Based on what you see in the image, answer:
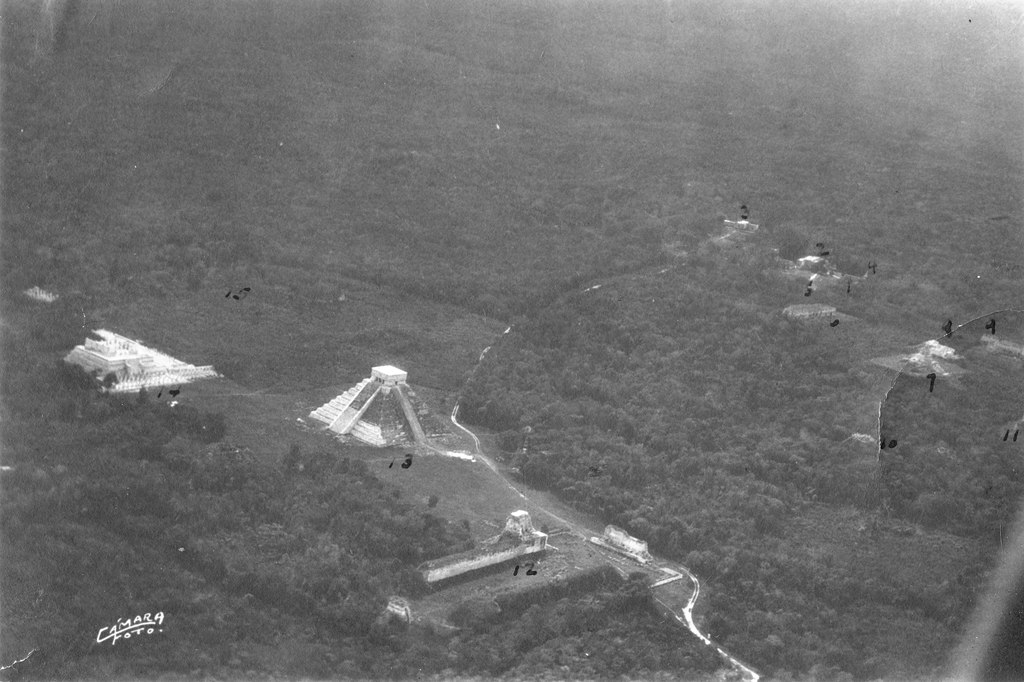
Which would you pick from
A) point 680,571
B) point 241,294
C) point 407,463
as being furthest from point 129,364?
point 680,571

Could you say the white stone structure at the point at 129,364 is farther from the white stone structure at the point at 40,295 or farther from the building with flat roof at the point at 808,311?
the building with flat roof at the point at 808,311

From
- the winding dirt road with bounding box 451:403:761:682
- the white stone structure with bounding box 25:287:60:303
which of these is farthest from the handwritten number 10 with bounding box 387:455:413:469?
the white stone structure with bounding box 25:287:60:303

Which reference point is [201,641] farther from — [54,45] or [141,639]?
[54,45]

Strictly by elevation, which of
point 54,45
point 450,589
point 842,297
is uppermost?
point 54,45

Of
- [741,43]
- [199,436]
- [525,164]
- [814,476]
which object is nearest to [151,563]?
[199,436]

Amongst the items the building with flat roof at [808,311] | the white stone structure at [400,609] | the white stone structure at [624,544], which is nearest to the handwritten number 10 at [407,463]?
the white stone structure at [624,544]

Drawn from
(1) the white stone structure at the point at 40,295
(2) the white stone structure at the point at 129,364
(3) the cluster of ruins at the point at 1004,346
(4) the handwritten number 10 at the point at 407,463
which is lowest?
(4) the handwritten number 10 at the point at 407,463
